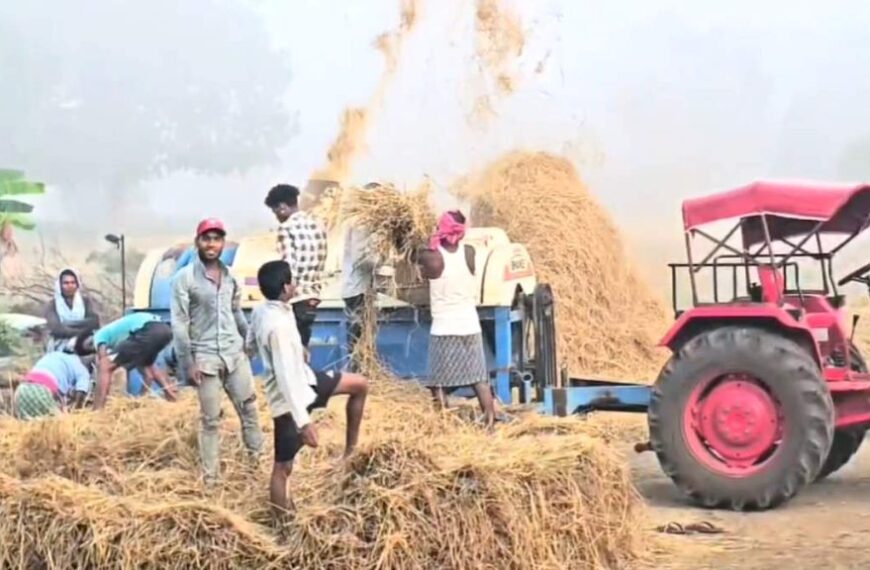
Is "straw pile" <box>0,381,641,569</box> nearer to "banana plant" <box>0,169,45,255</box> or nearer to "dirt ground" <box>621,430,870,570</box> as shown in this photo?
"dirt ground" <box>621,430,870,570</box>

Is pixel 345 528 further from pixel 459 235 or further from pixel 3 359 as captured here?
pixel 3 359

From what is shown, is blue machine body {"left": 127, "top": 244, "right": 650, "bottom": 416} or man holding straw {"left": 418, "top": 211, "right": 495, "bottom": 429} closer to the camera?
man holding straw {"left": 418, "top": 211, "right": 495, "bottom": 429}

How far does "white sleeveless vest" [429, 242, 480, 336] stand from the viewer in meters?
7.93

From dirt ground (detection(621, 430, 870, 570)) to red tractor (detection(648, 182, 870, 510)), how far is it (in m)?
0.19

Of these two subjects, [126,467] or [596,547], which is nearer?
[596,547]

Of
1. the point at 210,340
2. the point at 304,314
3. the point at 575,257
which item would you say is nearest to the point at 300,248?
the point at 304,314

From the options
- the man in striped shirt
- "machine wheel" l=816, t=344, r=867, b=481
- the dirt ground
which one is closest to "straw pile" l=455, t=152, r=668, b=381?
"machine wheel" l=816, t=344, r=867, b=481

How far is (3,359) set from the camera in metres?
12.9

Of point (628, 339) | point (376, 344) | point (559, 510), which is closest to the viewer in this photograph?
point (559, 510)

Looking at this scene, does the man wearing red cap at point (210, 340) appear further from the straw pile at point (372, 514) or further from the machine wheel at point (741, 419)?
the machine wheel at point (741, 419)

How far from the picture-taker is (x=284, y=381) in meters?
5.53

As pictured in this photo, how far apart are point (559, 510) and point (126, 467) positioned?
2.07 m

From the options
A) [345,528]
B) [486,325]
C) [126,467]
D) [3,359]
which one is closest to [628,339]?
[486,325]

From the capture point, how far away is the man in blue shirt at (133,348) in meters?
8.59
